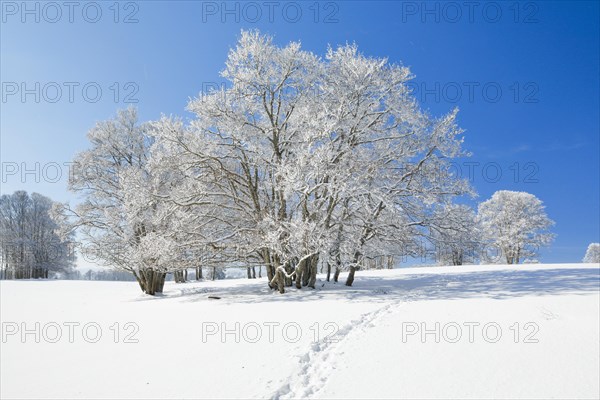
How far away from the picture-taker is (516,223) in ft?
114

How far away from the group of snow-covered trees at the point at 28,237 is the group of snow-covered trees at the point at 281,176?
34022 mm

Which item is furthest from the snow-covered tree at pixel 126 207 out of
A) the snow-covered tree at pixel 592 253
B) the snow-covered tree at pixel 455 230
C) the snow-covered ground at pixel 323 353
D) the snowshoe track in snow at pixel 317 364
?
the snow-covered tree at pixel 592 253

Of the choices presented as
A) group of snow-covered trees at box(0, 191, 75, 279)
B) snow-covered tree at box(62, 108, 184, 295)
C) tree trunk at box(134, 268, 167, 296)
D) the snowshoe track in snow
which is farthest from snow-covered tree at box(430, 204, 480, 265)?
group of snow-covered trees at box(0, 191, 75, 279)

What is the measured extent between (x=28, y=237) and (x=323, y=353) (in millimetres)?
49629

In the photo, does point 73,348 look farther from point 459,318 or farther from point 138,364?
point 459,318

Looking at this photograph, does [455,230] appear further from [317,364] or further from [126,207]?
[126,207]

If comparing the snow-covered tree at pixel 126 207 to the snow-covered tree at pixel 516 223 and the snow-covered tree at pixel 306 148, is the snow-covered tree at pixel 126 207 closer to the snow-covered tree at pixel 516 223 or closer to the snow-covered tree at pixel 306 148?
the snow-covered tree at pixel 306 148

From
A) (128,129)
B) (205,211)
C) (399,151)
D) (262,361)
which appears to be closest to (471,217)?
(399,151)

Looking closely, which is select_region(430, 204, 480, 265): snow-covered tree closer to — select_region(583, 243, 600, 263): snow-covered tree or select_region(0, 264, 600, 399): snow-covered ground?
select_region(0, 264, 600, 399): snow-covered ground

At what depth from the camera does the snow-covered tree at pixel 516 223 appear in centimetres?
3484

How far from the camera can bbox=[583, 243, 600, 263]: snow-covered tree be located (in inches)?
1943

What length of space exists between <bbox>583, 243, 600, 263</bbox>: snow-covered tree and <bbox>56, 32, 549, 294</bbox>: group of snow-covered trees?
162 ft

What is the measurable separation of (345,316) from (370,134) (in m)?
9.61

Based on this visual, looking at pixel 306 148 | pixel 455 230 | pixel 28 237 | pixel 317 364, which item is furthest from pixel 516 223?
pixel 28 237
